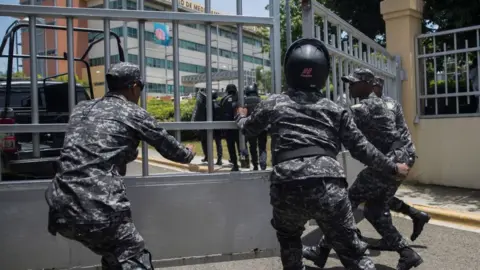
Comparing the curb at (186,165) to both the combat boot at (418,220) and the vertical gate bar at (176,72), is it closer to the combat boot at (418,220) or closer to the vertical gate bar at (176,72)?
A: the vertical gate bar at (176,72)

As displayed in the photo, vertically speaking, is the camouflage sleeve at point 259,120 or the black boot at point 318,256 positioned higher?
the camouflage sleeve at point 259,120

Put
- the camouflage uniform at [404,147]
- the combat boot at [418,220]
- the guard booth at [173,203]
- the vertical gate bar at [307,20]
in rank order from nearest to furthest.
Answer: the guard booth at [173,203] < the camouflage uniform at [404,147] < the vertical gate bar at [307,20] < the combat boot at [418,220]

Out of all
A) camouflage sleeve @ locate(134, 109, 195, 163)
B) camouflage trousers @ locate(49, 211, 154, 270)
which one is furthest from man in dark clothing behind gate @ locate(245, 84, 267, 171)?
camouflage trousers @ locate(49, 211, 154, 270)

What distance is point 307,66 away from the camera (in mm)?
3182

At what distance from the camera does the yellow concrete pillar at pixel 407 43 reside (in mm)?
7898

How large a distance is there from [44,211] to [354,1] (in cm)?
956

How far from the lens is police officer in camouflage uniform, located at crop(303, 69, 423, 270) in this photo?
425 cm

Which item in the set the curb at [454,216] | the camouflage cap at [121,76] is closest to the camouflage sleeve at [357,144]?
the camouflage cap at [121,76]

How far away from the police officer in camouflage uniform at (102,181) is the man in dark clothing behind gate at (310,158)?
32.3 inches

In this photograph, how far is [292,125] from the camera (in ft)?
10.2

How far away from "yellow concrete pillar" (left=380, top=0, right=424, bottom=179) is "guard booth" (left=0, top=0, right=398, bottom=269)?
3975 millimetres

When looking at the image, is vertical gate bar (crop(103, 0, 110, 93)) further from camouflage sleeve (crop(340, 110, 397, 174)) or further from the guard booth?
camouflage sleeve (crop(340, 110, 397, 174))

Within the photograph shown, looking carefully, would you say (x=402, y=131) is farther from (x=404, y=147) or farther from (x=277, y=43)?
(x=277, y=43)

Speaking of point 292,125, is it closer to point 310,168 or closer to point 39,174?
point 310,168
